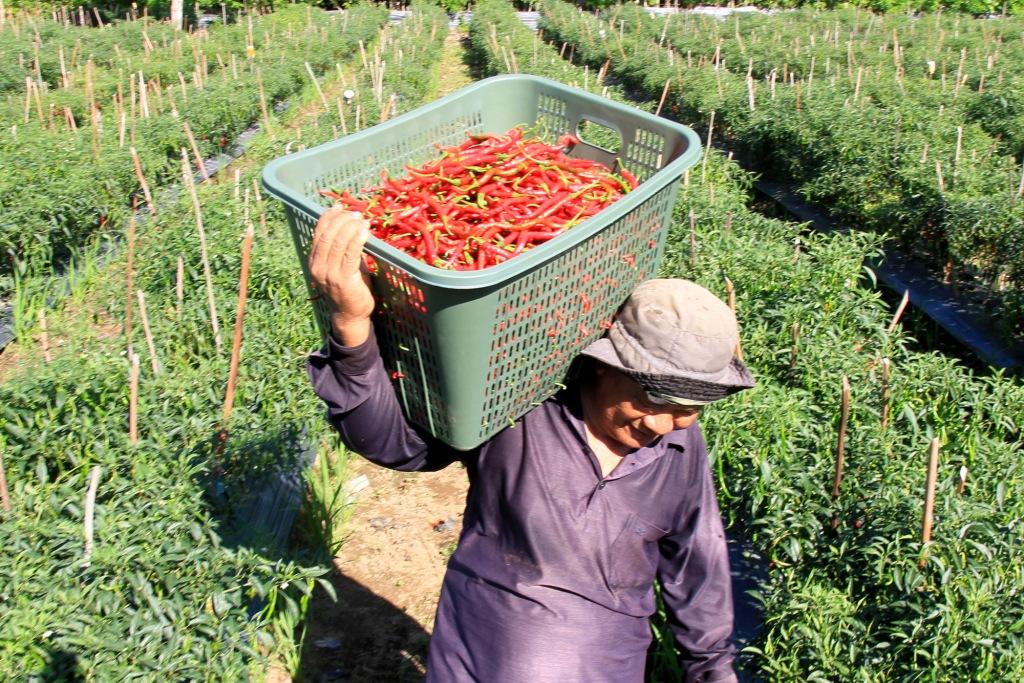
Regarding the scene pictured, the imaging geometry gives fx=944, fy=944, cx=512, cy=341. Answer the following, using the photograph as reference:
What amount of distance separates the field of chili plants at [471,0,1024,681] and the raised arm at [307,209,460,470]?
156 cm

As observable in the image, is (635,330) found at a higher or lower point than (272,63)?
higher

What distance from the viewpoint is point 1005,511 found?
10.7ft

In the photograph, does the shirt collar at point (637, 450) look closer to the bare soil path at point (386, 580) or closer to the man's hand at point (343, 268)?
the man's hand at point (343, 268)

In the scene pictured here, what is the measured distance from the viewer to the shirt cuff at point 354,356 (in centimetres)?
172

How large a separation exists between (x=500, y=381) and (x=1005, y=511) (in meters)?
2.33

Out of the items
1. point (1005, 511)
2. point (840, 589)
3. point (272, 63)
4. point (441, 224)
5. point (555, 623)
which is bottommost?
point (272, 63)

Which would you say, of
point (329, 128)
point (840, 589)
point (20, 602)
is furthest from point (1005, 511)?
point (329, 128)

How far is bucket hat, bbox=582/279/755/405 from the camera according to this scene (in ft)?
5.81

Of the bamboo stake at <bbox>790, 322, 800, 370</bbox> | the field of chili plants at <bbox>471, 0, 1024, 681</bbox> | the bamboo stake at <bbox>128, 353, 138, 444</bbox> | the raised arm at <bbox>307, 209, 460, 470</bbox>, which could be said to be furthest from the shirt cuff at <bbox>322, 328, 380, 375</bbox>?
the bamboo stake at <bbox>790, 322, 800, 370</bbox>

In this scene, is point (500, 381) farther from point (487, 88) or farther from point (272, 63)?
point (272, 63)

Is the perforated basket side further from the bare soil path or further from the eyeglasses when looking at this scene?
the bare soil path

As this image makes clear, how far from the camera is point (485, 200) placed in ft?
6.47

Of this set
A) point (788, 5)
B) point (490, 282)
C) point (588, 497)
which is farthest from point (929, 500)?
point (788, 5)

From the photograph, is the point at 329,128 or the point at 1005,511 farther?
the point at 329,128
